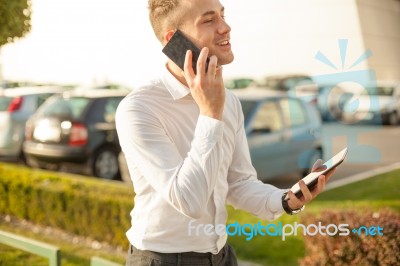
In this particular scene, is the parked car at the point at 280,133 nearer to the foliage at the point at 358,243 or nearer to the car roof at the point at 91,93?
the car roof at the point at 91,93

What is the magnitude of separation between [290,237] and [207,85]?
3395mm

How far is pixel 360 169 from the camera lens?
26.0 feet

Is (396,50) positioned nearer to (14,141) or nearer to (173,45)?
(173,45)

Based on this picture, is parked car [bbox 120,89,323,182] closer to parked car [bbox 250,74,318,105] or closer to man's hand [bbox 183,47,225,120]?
parked car [bbox 250,74,318,105]

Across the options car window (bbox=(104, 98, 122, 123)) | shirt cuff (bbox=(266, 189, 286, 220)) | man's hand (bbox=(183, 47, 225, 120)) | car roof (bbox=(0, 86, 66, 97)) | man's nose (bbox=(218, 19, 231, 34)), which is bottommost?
shirt cuff (bbox=(266, 189, 286, 220))

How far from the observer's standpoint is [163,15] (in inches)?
65.2

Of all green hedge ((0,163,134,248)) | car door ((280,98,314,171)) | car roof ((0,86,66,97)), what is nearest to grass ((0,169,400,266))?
green hedge ((0,163,134,248))

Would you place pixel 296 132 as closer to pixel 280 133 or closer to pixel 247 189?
pixel 280 133

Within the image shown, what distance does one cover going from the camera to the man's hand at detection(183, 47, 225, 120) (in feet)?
4.88

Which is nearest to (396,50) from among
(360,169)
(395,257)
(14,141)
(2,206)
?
(360,169)

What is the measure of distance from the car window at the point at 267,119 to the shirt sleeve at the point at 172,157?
491 cm

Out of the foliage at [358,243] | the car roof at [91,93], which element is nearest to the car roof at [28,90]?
the car roof at [91,93]

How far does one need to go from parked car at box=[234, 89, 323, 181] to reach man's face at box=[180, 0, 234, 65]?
4699 millimetres

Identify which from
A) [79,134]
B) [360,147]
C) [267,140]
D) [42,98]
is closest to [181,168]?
[267,140]
